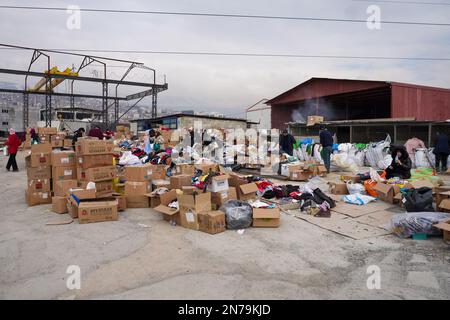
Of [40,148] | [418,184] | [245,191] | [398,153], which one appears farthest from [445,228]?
[40,148]

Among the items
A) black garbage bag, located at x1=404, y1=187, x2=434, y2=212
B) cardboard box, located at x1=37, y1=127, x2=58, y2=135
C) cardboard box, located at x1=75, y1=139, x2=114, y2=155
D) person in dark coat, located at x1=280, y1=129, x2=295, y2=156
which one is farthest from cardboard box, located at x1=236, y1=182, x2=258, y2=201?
cardboard box, located at x1=37, y1=127, x2=58, y2=135

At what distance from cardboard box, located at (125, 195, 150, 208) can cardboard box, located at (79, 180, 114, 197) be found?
53 cm

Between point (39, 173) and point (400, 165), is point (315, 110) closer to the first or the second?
point (400, 165)

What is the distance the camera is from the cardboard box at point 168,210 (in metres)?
5.02

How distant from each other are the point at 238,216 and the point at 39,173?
14.5ft

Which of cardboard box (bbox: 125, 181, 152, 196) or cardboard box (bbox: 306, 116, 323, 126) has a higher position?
cardboard box (bbox: 306, 116, 323, 126)

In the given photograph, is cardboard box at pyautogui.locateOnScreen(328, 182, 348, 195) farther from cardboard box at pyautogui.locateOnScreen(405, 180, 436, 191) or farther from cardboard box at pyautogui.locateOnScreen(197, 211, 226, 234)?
cardboard box at pyautogui.locateOnScreen(197, 211, 226, 234)

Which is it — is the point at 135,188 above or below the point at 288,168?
below

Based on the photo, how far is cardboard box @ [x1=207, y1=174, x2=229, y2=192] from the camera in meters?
5.39

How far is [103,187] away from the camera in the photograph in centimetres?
632

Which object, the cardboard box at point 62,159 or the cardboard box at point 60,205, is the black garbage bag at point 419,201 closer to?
the cardboard box at point 60,205

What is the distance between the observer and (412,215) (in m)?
4.46

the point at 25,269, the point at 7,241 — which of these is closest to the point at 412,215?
the point at 25,269

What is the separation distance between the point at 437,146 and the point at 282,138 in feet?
17.5
